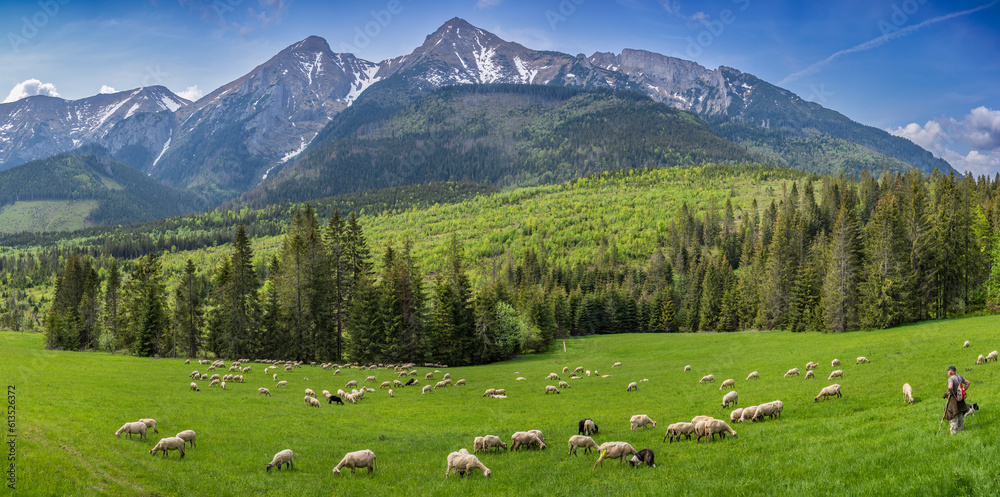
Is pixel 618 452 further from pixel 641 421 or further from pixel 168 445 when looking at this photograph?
pixel 168 445

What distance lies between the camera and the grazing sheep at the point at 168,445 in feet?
61.9

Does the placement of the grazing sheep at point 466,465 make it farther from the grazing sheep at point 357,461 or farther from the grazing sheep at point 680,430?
the grazing sheep at point 680,430

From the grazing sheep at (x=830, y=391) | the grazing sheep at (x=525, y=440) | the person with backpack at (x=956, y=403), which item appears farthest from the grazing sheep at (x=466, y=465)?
the grazing sheep at (x=830, y=391)

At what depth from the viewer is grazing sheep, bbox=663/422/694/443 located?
2089 centimetres

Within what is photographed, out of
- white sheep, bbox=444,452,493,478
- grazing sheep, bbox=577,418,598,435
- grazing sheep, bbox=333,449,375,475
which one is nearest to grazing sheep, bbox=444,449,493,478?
white sheep, bbox=444,452,493,478

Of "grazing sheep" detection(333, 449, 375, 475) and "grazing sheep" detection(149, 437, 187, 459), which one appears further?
"grazing sheep" detection(149, 437, 187, 459)

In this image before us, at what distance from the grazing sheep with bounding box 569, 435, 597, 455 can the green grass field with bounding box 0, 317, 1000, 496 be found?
0.90 m

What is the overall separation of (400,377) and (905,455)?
45.2 meters

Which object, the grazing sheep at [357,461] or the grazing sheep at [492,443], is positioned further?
the grazing sheep at [492,443]

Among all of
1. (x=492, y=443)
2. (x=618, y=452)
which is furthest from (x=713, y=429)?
(x=492, y=443)

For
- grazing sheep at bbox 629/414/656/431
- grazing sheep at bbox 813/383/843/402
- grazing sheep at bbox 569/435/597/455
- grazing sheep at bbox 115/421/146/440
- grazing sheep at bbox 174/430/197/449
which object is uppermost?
grazing sheep at bbox 115/421/146/440

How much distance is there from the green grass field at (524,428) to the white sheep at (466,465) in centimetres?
56

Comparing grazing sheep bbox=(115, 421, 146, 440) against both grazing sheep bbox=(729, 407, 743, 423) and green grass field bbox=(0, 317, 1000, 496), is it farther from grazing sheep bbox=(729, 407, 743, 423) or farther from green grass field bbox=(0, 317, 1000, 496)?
grazing sheep bbox=(729, 407, 743, 423)

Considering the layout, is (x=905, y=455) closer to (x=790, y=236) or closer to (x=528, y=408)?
(x=528, y=408)
